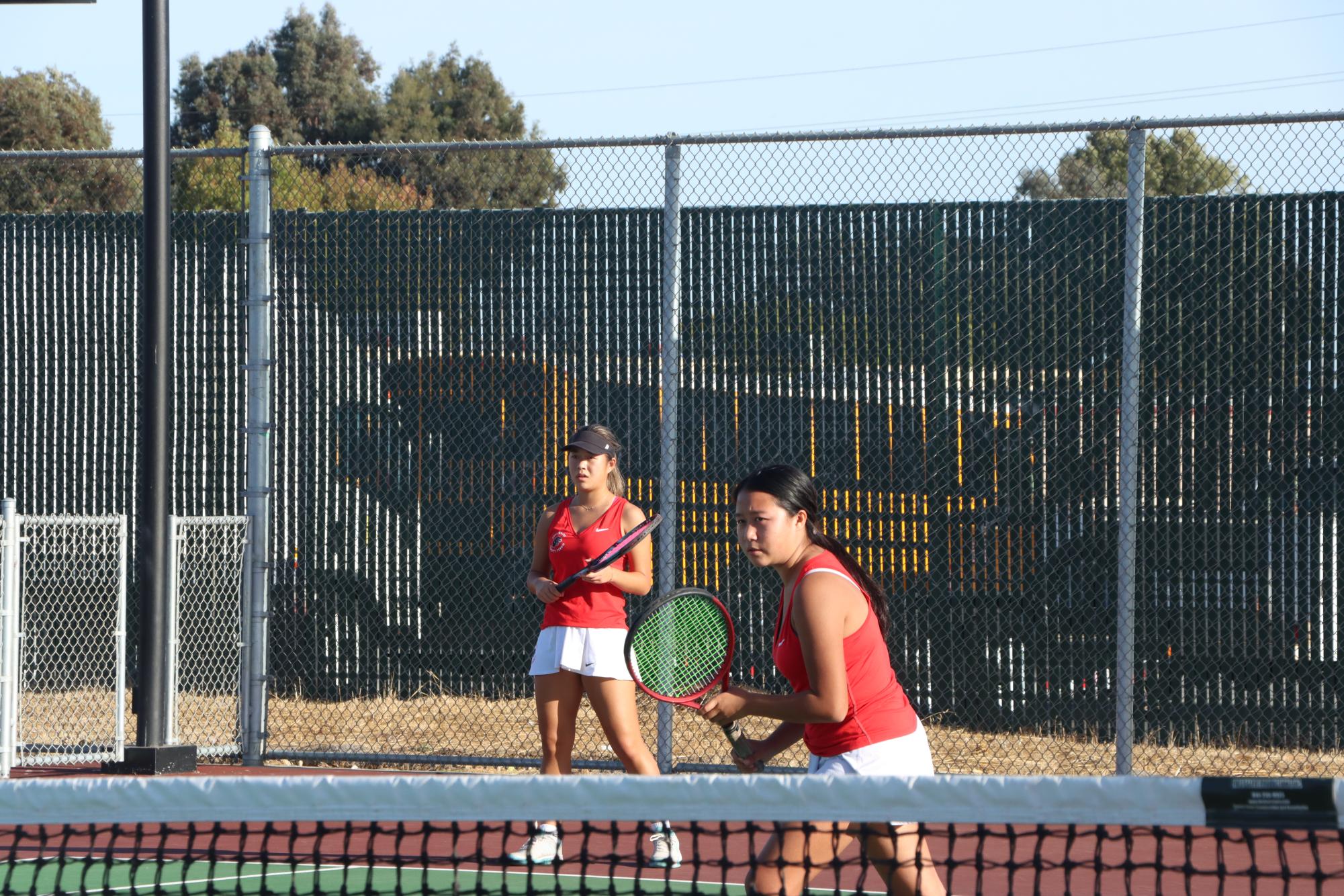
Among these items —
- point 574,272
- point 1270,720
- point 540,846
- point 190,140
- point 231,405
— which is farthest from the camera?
point 190,140

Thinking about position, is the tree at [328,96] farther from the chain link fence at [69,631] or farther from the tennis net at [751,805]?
the tennis net at [751,805]

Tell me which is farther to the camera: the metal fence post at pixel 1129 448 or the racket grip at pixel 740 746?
the metal fence post at pixel 1129 448

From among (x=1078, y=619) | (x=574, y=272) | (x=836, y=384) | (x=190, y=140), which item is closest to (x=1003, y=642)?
(x=1078, y=619)

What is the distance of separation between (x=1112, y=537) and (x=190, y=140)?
40.1 m

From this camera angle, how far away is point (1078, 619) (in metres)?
7.68

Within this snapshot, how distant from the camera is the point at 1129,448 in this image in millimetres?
7191

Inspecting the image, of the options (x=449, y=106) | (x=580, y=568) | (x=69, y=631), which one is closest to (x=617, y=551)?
(x=580, y=568)

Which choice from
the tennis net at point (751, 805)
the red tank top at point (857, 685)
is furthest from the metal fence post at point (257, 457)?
the red tank top at point (857, 685)

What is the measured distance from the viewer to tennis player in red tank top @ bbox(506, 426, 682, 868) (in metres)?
5.75

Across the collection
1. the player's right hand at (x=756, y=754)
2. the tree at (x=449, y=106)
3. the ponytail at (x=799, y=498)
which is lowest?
the player's right hand at (x=756, y=754)

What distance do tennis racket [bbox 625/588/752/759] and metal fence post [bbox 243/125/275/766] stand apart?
4263 millimetres

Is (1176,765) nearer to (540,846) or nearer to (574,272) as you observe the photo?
(540,846)

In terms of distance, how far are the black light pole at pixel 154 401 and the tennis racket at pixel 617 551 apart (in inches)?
110

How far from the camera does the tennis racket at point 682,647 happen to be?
4156 millimetres
